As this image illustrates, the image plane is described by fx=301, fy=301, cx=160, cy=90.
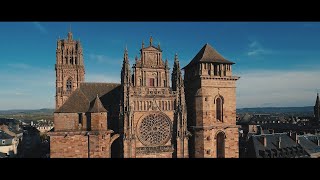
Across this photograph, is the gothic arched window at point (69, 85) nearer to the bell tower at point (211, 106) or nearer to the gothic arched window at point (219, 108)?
the bell tower at point (211, 106)

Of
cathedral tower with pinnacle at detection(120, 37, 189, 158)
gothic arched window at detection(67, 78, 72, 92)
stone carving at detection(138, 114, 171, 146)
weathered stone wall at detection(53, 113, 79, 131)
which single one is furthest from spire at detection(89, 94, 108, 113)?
gothic arched window at detection(67, 78, 72, 92)

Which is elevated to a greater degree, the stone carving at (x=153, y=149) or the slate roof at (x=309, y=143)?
the stone carving at (x=153, y=149)

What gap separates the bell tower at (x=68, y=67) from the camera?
4860 centimetres

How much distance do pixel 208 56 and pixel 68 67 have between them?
25058 millimetres

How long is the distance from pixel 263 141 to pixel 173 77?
48.2 feet

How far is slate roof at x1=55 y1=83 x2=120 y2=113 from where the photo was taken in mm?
32875

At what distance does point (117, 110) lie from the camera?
114 ft

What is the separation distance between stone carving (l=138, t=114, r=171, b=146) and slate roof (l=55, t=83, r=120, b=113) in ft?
14.4

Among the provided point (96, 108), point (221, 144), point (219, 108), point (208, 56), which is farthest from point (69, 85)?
point (221, 144)

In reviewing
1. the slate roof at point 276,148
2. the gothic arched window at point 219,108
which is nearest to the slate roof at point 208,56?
the gothic arched window at point 219,108

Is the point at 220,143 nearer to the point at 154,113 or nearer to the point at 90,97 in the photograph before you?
the point at 154,113
